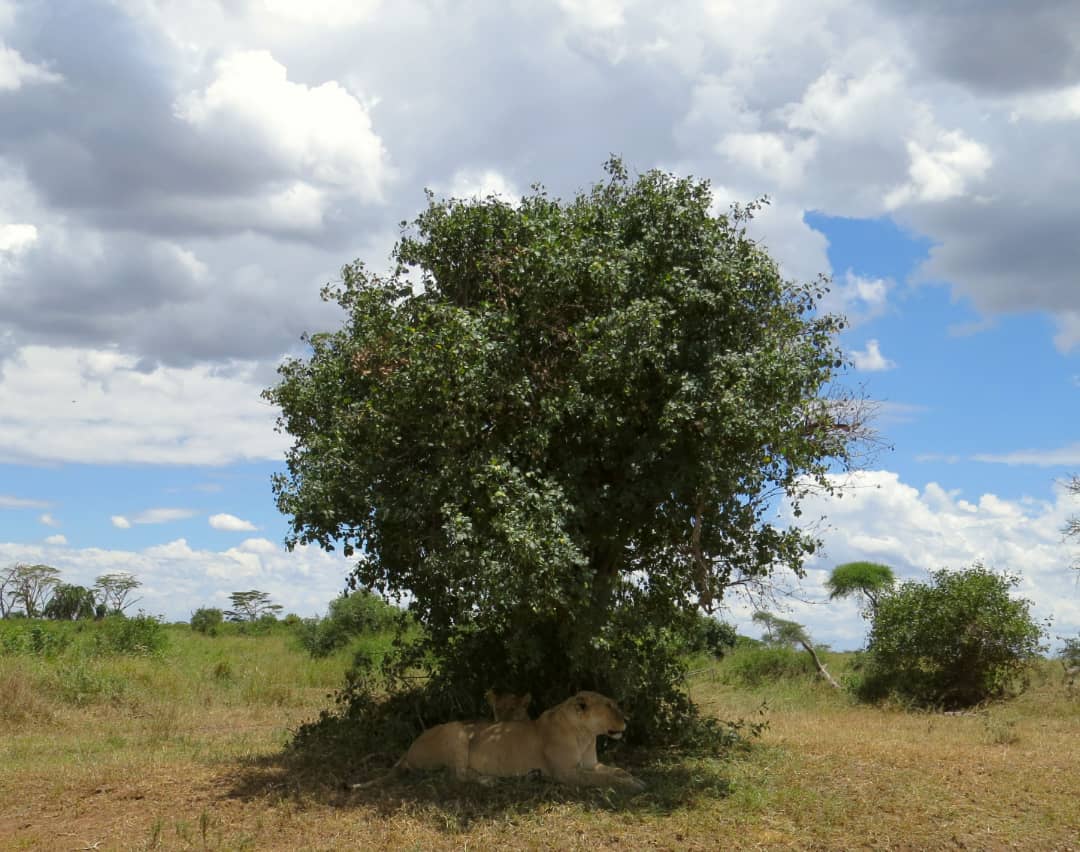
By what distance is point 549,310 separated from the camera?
1072cm

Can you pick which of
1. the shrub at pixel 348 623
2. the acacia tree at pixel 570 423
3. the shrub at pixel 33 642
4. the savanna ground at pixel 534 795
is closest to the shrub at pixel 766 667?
the savanna ground at pixel 534 795

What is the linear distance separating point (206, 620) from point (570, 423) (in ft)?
132

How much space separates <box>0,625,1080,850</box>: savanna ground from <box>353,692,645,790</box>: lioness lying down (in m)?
0.25

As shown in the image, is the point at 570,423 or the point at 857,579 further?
the point at 857,579

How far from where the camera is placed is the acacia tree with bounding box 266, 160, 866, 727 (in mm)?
9867

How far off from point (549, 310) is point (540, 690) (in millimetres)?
4932

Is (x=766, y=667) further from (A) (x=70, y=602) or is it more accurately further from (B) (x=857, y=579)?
(A) (x=70, y=602)

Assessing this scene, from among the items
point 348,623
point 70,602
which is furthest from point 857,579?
point 70,602

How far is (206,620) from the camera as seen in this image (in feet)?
153

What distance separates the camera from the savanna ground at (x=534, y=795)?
350 inches

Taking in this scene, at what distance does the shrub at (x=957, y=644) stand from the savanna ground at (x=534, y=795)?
3.95 m

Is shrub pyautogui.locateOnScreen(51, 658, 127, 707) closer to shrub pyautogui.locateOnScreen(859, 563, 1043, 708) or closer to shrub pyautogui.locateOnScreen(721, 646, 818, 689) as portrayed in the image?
shrub pyautogui.locateOnScreen(721, 646, 818, 689)

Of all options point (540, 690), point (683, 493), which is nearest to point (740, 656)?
point (540, 690)

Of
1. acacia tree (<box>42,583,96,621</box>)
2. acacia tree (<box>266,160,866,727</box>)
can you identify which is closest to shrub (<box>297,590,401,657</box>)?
acacia tree (<box>266,160,866,727</box>)
